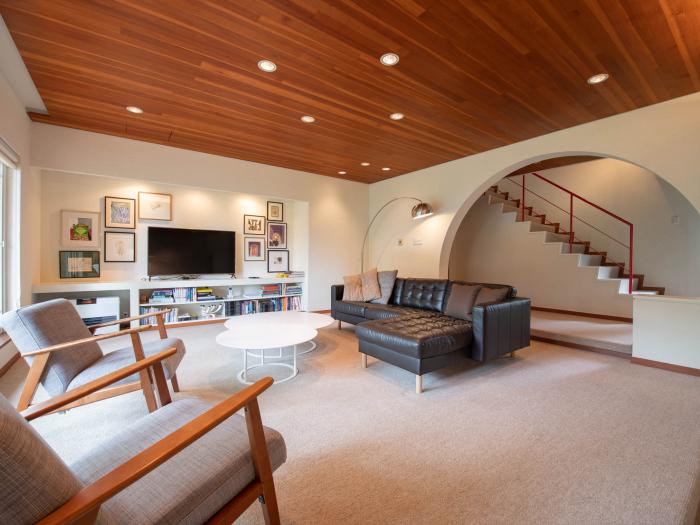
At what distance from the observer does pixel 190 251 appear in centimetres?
495

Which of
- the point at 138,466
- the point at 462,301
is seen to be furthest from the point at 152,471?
the point at 462,301

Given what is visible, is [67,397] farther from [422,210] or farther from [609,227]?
[609,227]

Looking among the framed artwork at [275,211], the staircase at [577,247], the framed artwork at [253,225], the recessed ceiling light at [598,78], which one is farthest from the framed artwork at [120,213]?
the staircase at [577,247]

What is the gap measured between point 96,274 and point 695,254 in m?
8.78

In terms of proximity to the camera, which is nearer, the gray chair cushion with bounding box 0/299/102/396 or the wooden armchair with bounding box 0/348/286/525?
the wooden armchair with bounding box 0/348/286/525

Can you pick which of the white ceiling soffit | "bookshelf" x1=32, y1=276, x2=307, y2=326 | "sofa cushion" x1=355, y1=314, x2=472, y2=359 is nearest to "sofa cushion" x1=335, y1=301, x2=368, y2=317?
"sofa cushion" x1=355, y1=314, x2=472, y2=359

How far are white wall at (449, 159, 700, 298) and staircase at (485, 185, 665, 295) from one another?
0.13 m

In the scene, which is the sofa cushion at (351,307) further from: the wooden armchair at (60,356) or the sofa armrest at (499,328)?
the wooden armchair at (60,356)

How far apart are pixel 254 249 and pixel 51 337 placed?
372cm

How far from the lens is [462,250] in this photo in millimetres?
7250

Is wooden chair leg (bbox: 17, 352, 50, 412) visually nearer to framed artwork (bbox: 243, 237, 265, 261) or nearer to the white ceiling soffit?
the white ceiling soffit

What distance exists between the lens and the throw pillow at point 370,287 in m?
4.76

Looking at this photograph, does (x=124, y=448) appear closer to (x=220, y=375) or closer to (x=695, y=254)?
(x=220, y=375)

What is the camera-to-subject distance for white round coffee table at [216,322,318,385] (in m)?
2.66
